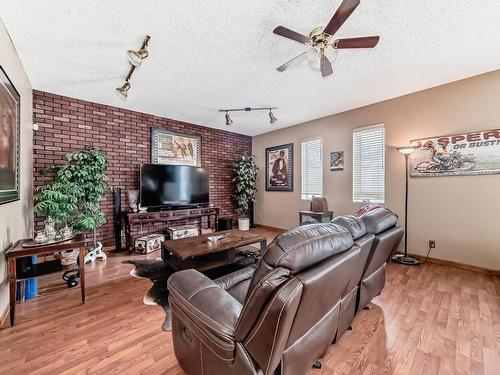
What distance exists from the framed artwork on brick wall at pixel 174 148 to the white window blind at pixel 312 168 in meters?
2.36

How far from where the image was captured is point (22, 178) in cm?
250

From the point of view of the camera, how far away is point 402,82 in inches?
117

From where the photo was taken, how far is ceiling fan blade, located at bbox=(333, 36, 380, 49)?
5.81 feet

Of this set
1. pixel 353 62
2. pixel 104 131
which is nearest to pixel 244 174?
pixel 104 131

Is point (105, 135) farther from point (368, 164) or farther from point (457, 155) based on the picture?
point (457, 155)

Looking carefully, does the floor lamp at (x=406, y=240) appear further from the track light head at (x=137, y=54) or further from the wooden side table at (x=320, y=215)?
the track light head at (x=137, y=54)

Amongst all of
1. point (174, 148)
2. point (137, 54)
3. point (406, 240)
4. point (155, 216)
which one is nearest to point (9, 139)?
point (137, 54)

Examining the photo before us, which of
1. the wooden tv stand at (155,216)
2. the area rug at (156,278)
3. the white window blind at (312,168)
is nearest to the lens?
the area rug at (156,278)

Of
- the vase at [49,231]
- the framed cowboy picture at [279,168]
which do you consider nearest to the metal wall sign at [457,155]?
the framed cowboy picture at [279,168]

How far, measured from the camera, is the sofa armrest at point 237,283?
1.50m

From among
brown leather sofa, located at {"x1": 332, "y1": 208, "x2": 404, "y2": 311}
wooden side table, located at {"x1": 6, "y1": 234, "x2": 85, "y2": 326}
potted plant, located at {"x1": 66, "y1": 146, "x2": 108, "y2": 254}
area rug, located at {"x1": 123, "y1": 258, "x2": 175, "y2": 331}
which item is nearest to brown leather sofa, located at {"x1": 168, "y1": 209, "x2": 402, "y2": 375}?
brown leather sofa, located at {"x1": 332, "y1": 208, "x2": 404, "y2": 311}

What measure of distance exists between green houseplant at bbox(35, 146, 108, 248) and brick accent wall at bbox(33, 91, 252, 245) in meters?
0.30

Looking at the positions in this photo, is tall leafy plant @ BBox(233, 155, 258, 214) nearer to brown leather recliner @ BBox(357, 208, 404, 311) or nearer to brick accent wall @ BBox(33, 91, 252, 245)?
brick accent wall @ BBox(33, 91, 252, 245)

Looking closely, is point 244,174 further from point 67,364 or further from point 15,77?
point 67,364
